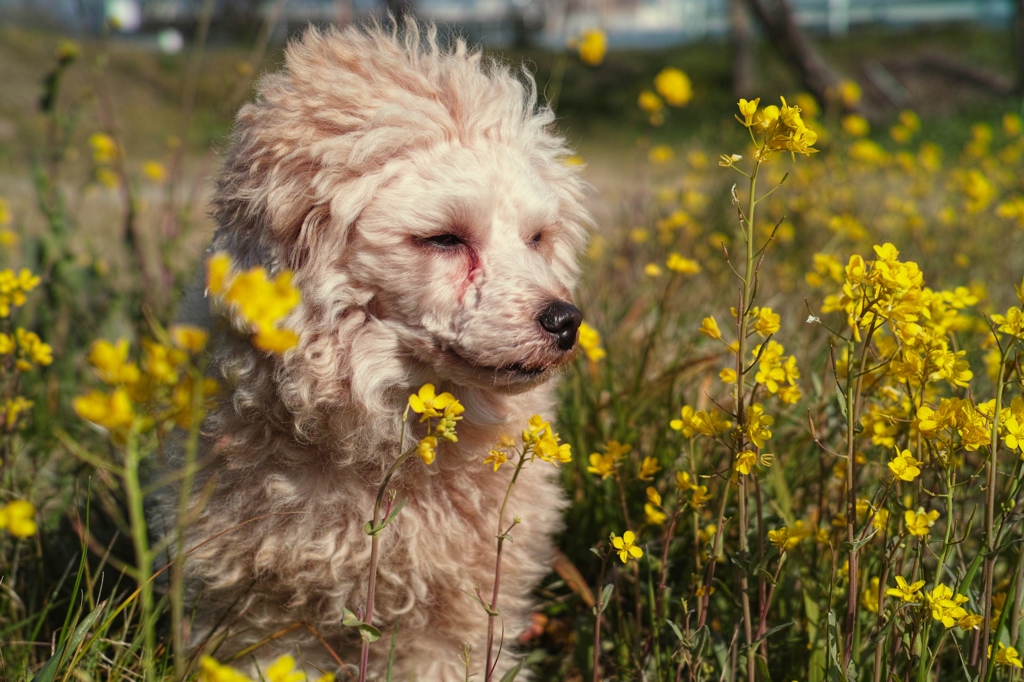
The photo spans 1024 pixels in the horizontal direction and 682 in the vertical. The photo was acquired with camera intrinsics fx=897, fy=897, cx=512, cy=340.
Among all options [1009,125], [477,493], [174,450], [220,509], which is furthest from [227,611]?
[1009,125]

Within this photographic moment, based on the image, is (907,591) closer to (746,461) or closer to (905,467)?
(905,467)

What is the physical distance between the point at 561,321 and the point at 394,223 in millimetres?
503

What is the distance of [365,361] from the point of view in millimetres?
2357

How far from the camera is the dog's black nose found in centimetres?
224

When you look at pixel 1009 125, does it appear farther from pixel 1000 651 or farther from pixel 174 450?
pixel 174 450

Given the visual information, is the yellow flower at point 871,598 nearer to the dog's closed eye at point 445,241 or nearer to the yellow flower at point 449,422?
the yellow flower at point 449,422

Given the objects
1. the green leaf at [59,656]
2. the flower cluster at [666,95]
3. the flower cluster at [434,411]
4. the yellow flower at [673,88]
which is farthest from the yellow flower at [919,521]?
the yellow flower at [673,88]

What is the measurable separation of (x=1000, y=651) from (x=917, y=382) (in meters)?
0.55

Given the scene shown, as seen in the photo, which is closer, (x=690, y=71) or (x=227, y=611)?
(x=227, y=611)

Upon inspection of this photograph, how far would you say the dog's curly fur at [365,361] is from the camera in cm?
229

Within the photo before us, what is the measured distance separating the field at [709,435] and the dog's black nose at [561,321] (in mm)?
306

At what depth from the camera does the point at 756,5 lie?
9078 mm

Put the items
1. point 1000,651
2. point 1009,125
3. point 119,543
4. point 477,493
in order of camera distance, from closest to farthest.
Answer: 1. point 1000,651
2. point 477,493
3. point 119,543
4. point 1009,125

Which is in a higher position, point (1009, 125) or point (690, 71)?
point (1009, 125)
